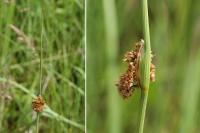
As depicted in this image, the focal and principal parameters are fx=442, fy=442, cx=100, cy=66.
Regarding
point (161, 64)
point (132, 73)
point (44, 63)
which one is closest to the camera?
point (132, 73)

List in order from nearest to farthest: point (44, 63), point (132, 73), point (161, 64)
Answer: point (132, 73)
point (161, 64)
point (44, 63)

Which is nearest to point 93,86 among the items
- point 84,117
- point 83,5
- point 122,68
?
point 122,68

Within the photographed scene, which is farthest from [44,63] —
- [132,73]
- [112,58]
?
[132,73]

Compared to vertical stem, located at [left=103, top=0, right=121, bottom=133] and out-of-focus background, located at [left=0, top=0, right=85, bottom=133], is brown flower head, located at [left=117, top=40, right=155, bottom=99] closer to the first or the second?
vertical stem, located at [left=103, top=0, right=121, bottom=133]

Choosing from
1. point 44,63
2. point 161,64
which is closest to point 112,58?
point 161,64

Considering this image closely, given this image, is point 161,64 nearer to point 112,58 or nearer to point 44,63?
point 112,58

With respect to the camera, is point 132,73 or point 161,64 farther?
point 161,64
